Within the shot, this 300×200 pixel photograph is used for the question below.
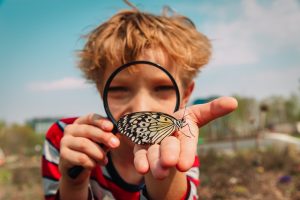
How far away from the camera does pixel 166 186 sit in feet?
5.13

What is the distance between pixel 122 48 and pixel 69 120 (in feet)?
2.98

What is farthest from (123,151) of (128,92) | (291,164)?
(291,164)

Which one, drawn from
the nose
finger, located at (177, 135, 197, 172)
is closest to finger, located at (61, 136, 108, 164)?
the nose

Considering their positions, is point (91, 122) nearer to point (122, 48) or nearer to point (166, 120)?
point (166, 120)

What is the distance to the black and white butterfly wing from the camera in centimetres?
153

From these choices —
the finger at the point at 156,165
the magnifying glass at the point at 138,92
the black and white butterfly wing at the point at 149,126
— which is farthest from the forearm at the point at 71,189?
the finger at the point at 156,165

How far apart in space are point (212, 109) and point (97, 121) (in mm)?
816

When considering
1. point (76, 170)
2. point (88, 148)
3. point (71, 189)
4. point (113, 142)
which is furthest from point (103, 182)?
point (113, 142)

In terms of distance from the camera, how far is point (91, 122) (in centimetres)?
204

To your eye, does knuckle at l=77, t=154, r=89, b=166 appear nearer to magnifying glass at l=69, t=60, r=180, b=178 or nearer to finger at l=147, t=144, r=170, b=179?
magnifying glass at l=69, t=60, r=180, b=178

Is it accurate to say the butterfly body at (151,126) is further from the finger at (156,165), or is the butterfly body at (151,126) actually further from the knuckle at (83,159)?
the knuckle at (83,159)

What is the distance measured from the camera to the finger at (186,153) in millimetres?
1194

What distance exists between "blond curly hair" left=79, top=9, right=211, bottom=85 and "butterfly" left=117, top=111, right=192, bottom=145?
1.07m

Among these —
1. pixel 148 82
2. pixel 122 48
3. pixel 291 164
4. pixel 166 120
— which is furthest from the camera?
pixel 291 164
